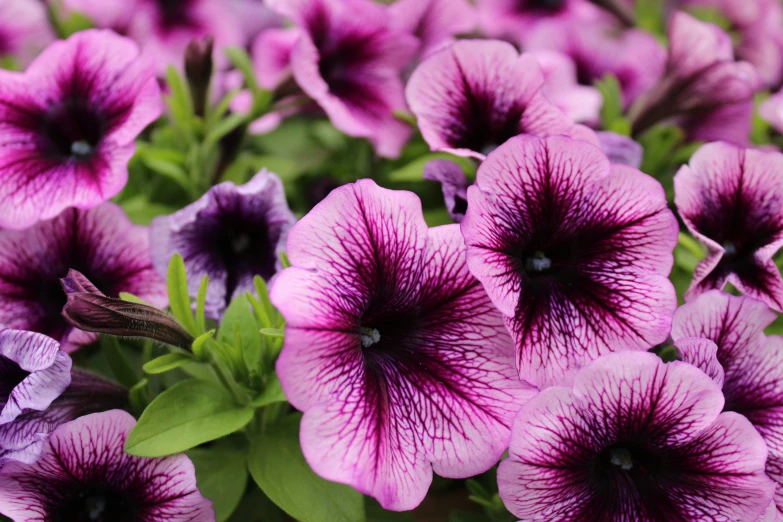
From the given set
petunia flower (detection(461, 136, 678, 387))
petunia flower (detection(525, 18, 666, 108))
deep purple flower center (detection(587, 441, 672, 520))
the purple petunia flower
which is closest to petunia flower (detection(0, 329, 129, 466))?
the purple petunia flower

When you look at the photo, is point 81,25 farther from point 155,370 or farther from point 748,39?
point 748,39

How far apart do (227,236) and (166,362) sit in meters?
0.18

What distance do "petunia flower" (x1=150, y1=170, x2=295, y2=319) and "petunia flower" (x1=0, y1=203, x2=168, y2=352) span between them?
45 millimetres

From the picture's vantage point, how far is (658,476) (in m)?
0.64

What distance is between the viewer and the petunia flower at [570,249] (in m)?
0.61

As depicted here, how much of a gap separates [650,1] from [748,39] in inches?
8.3

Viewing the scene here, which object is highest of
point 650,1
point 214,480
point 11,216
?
point 11,216

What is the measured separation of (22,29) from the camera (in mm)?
1108

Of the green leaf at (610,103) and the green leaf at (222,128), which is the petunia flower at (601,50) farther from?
the green leaf at (222,128)

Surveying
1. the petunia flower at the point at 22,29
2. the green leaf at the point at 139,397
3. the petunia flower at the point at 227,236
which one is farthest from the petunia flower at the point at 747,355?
the petunia flower at the point at 22,29

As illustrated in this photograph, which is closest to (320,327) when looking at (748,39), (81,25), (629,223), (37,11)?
A: (629,223)

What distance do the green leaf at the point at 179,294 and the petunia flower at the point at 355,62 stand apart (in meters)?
0.29

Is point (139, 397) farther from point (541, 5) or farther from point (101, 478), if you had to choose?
point (541, 5)

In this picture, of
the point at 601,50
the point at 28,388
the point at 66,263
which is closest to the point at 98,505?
the point at 28,388
